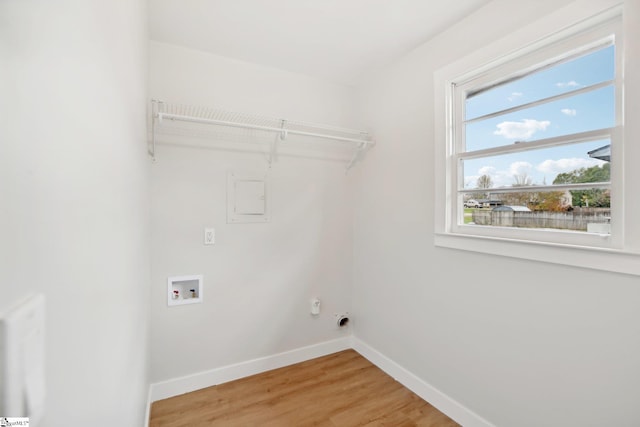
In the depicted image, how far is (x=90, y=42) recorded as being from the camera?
1.60 feet

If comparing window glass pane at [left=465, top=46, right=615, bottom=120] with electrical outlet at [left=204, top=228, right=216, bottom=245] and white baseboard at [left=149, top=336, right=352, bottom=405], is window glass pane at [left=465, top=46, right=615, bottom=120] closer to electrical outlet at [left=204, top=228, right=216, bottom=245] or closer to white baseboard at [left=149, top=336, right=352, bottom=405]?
electrical outlet at [left=204, top=228, right=216, bottom=245]

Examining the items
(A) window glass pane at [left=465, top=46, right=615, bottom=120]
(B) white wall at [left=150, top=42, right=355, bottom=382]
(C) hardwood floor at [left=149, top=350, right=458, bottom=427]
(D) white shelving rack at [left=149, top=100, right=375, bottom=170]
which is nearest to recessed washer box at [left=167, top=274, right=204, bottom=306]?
(B) white wall at [left=150, top=42, right=355, bottom=382]

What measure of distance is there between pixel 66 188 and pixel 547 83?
202 centimetres

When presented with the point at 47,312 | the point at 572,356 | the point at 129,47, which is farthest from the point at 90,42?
the point at 572,356

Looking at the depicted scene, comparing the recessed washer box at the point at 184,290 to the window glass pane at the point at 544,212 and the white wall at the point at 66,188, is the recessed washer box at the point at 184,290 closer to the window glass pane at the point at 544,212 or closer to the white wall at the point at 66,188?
the white wall at the point at 66,188

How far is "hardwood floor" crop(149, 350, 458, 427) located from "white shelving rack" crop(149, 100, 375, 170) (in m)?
1.72

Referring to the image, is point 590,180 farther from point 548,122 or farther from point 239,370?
point 239,370

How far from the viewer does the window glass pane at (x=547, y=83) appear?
4.32ft

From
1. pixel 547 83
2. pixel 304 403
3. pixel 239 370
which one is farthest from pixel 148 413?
pixel 547 83

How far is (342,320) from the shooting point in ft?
8.83

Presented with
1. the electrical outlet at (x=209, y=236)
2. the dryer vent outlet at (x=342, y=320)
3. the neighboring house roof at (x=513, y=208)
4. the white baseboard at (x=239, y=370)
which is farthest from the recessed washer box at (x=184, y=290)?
the neighboring house roof at (x=513, y=208)

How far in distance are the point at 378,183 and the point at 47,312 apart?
A: 2290 mm

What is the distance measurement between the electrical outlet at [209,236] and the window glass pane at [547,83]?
196 centimetres

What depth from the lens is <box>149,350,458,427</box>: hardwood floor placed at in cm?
178
